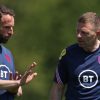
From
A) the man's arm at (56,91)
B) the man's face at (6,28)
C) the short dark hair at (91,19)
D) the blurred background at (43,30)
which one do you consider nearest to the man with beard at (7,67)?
the man's face at (6,28)

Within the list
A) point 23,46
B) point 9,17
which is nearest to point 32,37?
point 23,46

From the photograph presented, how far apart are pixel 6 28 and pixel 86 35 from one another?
91 cm

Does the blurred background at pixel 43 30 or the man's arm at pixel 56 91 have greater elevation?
the man's arm at pixel 56 91

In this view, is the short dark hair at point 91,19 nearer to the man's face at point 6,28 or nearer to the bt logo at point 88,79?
the bt logo at point 88,79

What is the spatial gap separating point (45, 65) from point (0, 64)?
63.6 feet

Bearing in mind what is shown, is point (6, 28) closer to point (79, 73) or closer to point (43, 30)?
point (79, 73)

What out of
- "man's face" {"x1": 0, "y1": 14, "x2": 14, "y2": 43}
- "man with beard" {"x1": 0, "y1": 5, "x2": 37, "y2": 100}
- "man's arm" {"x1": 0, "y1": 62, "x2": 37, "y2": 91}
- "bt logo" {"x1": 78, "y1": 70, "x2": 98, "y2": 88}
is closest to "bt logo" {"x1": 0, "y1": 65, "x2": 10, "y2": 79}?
"man with beard" {"x1": 0, "y1": 5, "x2": 37, "y2": 100}

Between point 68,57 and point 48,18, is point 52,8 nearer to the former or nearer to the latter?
Result: point 48,18

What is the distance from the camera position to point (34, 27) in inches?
1235

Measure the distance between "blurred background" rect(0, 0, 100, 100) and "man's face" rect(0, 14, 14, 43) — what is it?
1788cm

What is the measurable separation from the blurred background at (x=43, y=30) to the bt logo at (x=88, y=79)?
1817 centimetres

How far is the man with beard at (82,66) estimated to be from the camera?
10.6 metres

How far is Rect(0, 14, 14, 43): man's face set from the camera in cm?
1085

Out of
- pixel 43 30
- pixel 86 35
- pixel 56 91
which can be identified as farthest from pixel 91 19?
pixel 43 30
